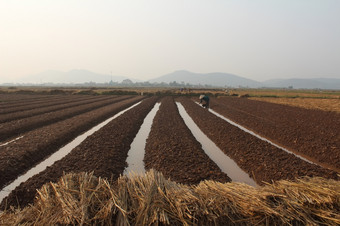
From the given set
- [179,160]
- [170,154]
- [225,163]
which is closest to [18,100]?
[170,154]

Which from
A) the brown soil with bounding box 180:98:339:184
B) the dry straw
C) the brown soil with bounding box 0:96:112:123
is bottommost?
the brown soil with bounding box 0:96:112:123

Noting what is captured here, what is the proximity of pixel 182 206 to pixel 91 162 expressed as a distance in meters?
5.49

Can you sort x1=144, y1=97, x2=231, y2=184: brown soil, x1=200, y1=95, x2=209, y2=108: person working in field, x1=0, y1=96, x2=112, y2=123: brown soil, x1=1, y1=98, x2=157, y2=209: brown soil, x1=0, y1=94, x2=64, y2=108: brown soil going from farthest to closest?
Answer: x1=0, y1=94, x2=64, y2=108: brown soil → x1=200, y1=95, x2=209, y2=108: person working in field → x1=0, y1=96, x2=112, y2=123: brown soil → x1=144, y1=97, x2=231, y2=184: brown soil → x1=1, y1=98, x2=157, y2=209: brown soil

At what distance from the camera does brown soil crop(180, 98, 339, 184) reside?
6.86 meters

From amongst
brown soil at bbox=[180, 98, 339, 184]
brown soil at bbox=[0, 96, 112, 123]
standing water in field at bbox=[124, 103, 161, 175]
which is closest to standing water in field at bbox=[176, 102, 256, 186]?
brown soil at bbox=[180, 98, 339, 184]

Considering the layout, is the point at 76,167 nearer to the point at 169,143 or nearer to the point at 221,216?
the point at 169,143

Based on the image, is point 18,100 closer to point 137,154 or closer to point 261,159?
point 137,154

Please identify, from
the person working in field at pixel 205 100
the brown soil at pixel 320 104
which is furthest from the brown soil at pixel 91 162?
the brown soil at pixel 320 104

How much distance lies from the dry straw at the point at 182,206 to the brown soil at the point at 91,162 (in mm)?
1420

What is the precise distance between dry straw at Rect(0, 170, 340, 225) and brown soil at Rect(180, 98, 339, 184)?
6.80ft

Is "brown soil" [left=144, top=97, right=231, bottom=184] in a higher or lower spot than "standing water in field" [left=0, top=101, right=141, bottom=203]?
higher

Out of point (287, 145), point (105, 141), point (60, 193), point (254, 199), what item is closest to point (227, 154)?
point (287, 145)

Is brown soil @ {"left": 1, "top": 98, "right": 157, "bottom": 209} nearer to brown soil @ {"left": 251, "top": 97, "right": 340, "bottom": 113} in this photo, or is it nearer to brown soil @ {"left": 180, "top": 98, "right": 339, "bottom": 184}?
brown soil @ {"left": 180, "top": 98, "right": 339, "bottom": 184}

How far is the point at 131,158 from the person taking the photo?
8906mm
